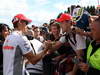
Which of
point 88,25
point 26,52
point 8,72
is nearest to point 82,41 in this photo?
point 88,25

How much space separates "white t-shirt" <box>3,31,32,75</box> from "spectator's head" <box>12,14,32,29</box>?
0.20 metres

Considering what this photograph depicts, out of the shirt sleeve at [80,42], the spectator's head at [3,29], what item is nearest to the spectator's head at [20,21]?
the shirt sleeve at [80,42]

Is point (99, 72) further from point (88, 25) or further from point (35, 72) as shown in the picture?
point (35, 72)

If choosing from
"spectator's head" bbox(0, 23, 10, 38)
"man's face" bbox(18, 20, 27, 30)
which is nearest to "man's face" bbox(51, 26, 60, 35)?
"spectator's head" bbox(0, 23, 10, 38)

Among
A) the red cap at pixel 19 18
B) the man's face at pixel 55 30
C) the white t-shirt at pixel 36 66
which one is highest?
the red cap at pixel 19 18

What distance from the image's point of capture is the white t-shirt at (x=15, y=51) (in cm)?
555

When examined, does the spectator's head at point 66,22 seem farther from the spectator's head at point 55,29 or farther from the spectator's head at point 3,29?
the spectator's head at point 3,29

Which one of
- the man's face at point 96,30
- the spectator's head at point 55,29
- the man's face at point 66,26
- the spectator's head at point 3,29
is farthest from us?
the spectator's head at point 3,29

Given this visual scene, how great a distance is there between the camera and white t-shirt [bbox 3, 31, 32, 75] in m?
5.55

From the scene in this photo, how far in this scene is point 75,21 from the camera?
5.89 meters

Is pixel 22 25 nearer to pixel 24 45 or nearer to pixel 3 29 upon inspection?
pixel 24 45

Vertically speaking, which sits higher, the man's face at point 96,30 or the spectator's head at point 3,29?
the man's face at point 96,30

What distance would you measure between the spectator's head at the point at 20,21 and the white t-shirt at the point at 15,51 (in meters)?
0.20

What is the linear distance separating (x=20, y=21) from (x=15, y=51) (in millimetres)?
555
